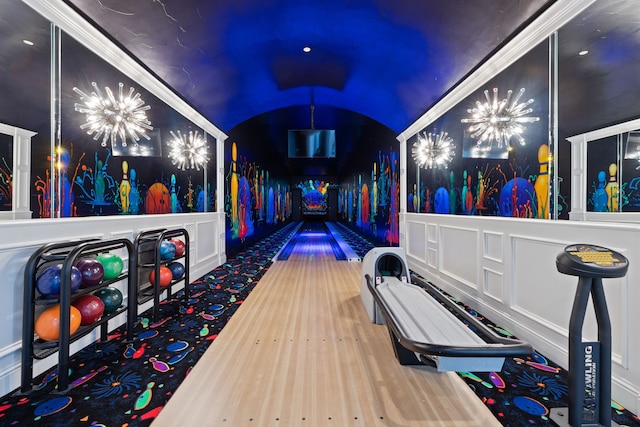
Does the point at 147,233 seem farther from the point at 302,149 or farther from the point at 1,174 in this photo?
the point at 302,149

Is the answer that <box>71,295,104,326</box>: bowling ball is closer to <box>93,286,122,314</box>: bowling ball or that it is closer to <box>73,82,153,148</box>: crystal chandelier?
<box>93,286,122,314</box>: bowling ball

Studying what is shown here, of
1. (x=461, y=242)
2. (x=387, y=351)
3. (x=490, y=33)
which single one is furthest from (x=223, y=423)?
(x=490, y=33)

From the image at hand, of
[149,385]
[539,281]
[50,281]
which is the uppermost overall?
[50,281]

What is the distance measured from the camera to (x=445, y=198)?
160 inches

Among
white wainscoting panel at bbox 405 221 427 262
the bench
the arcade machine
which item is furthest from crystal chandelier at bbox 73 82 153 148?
white wainscoting panel at bbox 405 221 427 262

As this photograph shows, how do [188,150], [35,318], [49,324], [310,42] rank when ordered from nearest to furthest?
[49,324] < [35,318] < [310,42] < [188,150]

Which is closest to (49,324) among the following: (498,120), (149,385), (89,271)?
(89,271)

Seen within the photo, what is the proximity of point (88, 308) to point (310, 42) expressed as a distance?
3678 millimetres

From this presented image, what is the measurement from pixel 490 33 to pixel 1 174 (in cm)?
390

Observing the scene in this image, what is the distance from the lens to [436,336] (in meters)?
1.66

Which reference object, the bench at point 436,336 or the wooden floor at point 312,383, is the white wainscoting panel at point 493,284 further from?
the wooden floor at point 312,383

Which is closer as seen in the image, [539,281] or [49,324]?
[49,324]

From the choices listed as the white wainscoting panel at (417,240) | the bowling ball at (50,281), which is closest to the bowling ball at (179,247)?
the bowling ball at (50,281)

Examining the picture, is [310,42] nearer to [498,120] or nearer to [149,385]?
[498,120]
